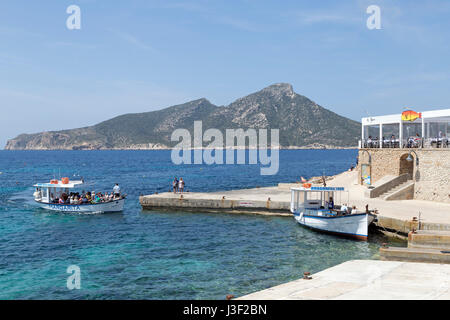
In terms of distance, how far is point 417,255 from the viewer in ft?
54.9

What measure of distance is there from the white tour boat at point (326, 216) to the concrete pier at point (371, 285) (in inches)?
356

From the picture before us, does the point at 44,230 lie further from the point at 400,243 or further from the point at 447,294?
the point at 447,294

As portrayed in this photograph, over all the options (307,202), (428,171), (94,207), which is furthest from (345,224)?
(94,207)

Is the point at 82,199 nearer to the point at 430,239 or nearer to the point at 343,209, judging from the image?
the point at 343,209

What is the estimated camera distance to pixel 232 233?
2703cm

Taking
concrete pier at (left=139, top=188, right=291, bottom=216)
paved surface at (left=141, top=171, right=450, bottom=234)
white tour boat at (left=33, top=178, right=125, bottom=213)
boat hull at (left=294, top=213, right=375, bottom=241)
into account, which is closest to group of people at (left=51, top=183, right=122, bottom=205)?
white tour boat at (left=33, top=178, right=125, bottom=213)

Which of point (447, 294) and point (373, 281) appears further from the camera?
point (373, 281)

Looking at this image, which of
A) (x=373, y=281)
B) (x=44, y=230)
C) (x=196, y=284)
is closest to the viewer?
(x=373, y=281)

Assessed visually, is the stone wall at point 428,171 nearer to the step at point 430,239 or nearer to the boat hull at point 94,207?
the step at point 430,239

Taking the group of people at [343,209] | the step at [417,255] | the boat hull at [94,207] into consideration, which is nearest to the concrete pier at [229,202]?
the boat hull at [94,207]

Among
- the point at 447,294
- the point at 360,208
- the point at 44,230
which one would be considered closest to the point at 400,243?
the point at 360,208

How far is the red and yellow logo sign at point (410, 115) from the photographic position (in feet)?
112

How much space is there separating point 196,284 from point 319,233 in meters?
12.6

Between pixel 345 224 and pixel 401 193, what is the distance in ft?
29.4
